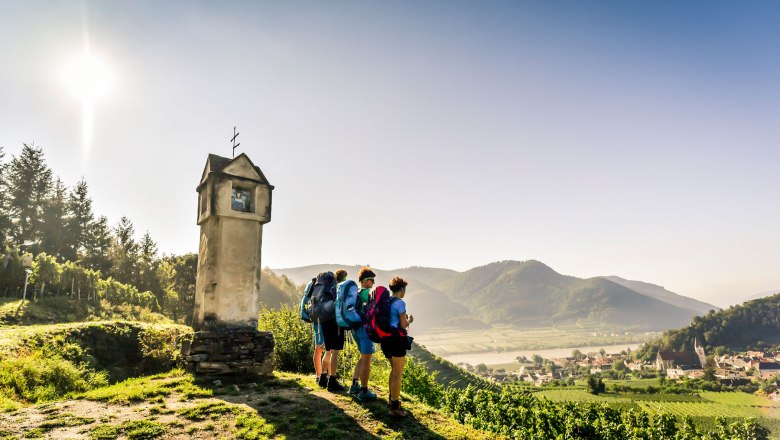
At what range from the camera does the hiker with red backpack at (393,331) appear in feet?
19.5

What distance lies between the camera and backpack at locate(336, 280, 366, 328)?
259 inches

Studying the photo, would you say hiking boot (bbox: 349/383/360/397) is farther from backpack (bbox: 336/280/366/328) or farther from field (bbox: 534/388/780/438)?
field (bbox: 534/388/780/438)

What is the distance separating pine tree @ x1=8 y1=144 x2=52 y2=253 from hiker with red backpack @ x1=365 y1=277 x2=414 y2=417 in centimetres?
5266

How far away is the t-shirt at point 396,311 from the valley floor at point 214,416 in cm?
137

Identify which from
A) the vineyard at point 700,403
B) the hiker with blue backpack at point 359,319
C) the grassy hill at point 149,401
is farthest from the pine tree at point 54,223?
the vineyard at point 700,403

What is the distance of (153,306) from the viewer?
27469 millimetres

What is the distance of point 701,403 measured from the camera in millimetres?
66125

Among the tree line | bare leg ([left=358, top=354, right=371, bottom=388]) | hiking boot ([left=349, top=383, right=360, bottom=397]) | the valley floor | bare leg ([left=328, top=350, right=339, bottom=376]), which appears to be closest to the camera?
the valley floor

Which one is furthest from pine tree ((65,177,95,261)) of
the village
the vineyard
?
the village

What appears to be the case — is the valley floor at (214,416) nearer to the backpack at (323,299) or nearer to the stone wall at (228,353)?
the stone wall at (228,353)

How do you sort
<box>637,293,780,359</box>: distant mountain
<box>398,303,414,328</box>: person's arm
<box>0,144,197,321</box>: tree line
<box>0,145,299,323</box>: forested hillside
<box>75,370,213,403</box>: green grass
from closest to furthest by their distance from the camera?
<box>398,303,414,328</box>: person's arm, <box>75,370,213,403</box>: green grass, <box>0,145,299,323</box>: forested hillside, <box>0,144,197,321</box>: tree line, <box>637,293,780,359</box>: distant mountain

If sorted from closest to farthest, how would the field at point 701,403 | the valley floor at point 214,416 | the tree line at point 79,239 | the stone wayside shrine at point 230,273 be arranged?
1. the valley floor at point 214,416
2. the stone wayside shrine at point 230,273
3. the tree line at point 79,239
4. the field at point 701,403


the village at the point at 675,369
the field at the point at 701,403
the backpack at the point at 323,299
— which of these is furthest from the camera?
the village at the point at 675,369

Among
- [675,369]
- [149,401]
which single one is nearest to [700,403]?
[675,369]
